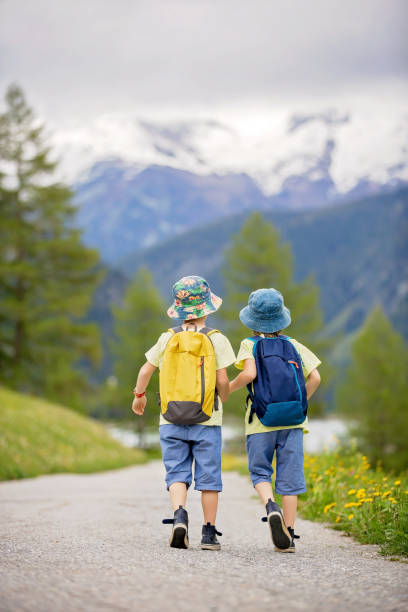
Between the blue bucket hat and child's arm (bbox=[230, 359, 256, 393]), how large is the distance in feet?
0.99

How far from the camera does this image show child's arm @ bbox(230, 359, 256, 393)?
4.28 m

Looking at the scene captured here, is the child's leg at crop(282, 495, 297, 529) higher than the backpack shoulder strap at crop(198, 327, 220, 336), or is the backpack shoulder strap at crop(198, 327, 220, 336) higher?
the backpack shoulder strap at crop(198, 327, 220, 336)

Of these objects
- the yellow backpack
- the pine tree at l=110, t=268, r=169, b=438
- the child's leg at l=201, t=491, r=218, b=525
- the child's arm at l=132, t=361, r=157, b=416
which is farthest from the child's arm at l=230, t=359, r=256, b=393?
the pine tree at l=110, t=268, r=169, b=438

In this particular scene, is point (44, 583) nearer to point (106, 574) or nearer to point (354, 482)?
point (106, 574)

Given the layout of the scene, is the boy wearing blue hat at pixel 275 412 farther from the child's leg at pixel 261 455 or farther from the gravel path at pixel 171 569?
the gravel path at pixel 171 569

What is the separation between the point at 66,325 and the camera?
1078 inches

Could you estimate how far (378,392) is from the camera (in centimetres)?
3875

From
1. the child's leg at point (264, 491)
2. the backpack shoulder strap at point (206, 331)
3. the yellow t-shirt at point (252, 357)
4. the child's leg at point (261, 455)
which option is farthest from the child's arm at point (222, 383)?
the child's leg at point (264, 491)

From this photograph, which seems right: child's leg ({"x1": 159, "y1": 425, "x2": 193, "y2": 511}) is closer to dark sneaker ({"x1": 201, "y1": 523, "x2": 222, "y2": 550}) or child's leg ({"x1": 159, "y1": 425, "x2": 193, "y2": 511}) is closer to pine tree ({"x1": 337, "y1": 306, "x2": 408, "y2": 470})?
dark sneaker ({"x1": 201, "y1": 523, "x2": 222, "y2": 550})

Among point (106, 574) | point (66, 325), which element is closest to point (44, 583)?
A: point (106, 574)

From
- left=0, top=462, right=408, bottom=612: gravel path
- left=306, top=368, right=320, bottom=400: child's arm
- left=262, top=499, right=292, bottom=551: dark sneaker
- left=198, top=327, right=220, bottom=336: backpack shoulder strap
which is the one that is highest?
left=198, top=327, right=220, bottom=336: backpack shoulder strap

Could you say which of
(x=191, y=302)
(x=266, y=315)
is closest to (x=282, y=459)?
(x=266, y=315)

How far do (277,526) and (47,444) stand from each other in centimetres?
1067

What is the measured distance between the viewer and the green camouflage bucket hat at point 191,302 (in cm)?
447
